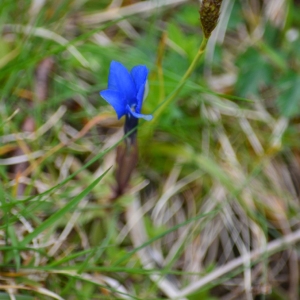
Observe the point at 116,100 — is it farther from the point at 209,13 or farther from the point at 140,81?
the point at 209,13

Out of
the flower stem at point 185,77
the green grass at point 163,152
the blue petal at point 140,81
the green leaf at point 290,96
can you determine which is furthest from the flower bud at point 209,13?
the green leaf at point 290,96

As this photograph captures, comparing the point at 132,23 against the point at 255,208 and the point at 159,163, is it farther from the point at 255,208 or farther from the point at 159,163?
the point at 255,208

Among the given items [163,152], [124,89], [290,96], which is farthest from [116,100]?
[290,96]

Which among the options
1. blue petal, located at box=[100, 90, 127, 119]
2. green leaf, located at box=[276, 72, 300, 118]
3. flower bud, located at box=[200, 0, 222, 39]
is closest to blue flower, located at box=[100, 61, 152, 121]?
blue petal, located at box=[100, 90, 127, 119]

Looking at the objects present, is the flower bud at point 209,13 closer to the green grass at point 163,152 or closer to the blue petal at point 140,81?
the blue petal at point 140,81

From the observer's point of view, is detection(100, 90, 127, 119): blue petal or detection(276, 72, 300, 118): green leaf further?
detection(276, 72, 300, 118): green leaf

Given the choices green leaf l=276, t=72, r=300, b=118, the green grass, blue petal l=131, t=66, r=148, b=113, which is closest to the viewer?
blue petal l=131, t=66, r=148, b=113

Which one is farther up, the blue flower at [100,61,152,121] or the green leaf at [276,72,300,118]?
the blue flower at [100,61,152,121]

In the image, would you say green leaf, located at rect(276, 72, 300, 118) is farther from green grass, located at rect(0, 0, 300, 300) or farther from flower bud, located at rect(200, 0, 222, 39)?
flower bud, located at rect(200, 0, 222, 39)
